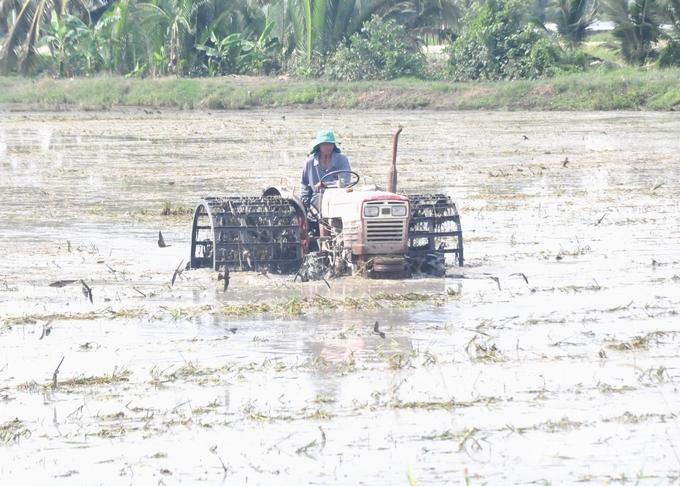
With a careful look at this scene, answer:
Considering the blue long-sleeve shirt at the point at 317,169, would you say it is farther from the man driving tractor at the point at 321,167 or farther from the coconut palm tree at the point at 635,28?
the coconut palm tree at the point at 635,28

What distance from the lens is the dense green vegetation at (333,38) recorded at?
140 feet

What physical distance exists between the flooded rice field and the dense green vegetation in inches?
1050

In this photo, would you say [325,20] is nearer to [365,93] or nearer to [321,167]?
[365,93]

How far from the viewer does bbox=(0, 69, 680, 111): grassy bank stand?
38.6 metres

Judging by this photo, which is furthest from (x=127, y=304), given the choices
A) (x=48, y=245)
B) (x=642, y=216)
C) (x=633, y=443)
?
(x=642, y=216)

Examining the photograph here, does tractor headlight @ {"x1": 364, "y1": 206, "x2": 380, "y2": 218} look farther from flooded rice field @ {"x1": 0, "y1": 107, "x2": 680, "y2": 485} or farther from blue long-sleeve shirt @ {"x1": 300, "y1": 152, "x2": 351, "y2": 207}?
blue long-sleeve shirt @ {"x1": 300, "y1": 152, "x2": 351, "y2": 207}

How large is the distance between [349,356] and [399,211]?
259cm

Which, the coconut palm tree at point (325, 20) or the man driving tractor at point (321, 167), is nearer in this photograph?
the man driving tractor at point (321, 167)

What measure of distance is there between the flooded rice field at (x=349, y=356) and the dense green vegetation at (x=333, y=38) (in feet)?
87.5

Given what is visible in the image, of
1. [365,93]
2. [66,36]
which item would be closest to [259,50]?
[365,93]

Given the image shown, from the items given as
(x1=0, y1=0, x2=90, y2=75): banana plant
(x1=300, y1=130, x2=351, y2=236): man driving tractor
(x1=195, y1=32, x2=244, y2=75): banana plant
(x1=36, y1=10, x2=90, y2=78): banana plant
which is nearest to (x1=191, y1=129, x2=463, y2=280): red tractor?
(x1=300, y1=130, x2=351, y2=236): man driving tractor

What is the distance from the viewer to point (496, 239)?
12.8m

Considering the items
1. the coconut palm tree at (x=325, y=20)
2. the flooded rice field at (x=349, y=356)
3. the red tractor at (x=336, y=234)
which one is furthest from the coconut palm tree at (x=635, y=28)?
the red tractor at (x=336, y=234)

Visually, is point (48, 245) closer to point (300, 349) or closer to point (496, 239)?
point (496, 239)
